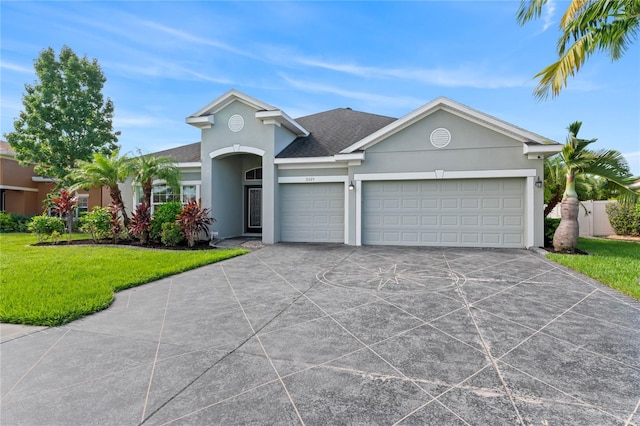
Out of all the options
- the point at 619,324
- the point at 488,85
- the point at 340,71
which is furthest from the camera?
the point at 340,71

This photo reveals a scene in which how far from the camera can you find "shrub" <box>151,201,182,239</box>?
1178 cm

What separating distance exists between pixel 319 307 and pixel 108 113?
2304cm

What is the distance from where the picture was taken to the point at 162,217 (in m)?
11.8

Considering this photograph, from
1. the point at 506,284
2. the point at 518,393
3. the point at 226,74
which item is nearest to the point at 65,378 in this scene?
the point at 518,393

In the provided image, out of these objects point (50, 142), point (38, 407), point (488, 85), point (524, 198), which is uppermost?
point (488, 85)

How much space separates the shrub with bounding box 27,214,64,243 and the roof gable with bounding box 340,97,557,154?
39.9 feet

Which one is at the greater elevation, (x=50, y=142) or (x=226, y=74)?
(x=226, y=74)

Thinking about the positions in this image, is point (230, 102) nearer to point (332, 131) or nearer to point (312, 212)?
point (332, 131)

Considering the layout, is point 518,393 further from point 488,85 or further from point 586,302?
point 488,85

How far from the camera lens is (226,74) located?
16.5 m

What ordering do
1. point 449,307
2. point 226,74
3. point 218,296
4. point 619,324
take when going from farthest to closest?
1. point 226,74
2. point 218,296
3. point 449,307
4. point 619,324

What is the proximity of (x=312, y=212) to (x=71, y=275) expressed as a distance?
783 cm

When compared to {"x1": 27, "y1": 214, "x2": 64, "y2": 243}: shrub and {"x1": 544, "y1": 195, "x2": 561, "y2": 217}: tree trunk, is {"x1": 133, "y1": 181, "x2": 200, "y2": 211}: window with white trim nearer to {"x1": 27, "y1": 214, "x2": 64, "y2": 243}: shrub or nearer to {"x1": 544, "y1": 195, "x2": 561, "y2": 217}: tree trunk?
{"x1": 27, "y1": 214, "x2": 64, "y2": 243}: shrub

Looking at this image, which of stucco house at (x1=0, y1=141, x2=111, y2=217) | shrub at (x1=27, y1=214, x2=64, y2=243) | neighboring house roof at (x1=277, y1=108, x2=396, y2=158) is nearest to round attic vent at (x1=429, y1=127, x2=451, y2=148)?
neighboring house roof at (x1=277, y1=108, x2=396, y2=158)
